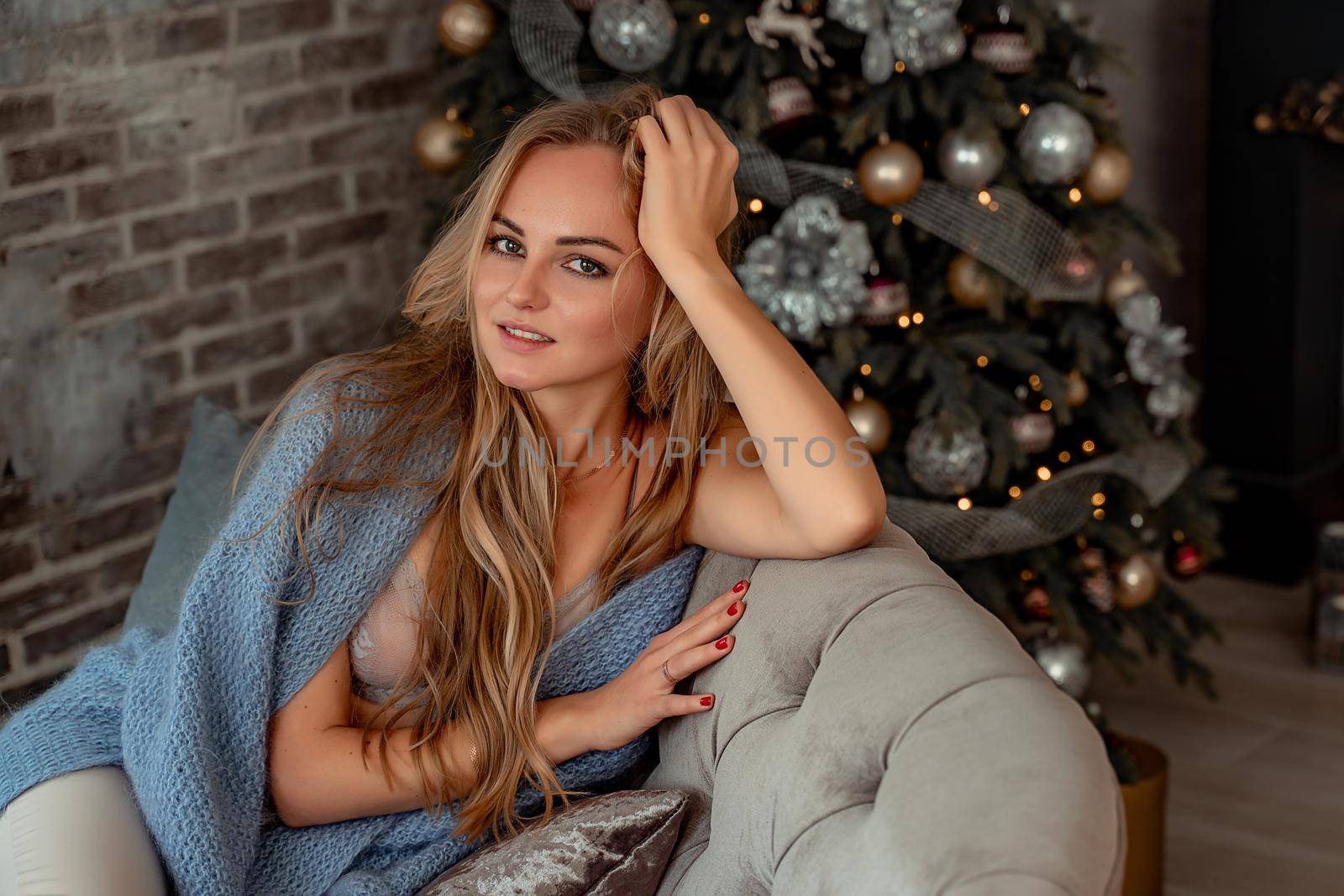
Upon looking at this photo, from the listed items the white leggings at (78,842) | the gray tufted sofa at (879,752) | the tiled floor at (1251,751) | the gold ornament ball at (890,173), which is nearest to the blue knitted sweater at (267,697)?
the white leggings at (78,842)

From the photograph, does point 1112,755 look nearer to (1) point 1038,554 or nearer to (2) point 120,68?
(1) point 1038,554

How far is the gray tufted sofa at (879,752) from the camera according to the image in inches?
39.4

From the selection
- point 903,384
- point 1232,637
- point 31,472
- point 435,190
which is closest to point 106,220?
point 31,472

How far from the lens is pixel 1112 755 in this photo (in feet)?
7.86

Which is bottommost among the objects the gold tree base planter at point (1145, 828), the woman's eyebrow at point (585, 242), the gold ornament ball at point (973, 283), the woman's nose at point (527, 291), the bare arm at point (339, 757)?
the gold tree base planter at point (1145, 828)

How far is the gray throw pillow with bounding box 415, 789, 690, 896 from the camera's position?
1.39 metres

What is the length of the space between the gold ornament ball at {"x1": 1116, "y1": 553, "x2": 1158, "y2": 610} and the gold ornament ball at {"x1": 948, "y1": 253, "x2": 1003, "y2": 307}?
57cm

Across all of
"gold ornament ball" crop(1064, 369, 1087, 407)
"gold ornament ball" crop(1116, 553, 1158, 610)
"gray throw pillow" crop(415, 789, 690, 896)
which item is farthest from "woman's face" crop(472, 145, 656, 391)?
"gold ornament ball" crop(1116, 553, 1158, 610)

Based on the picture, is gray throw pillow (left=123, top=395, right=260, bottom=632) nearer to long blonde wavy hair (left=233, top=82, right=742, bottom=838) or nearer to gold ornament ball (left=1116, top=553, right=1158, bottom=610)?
long blonde wavy hair (left=233, top=82, right=742, bottom=838)

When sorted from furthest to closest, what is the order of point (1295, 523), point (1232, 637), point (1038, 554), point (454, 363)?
point (1295, 523), point (1232, 637), point (1038, 554), point (454, 363)

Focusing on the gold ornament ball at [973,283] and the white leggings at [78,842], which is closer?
the white leggings at [78,842]

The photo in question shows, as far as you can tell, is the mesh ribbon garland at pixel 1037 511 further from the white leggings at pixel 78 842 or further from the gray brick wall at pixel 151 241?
the white leggings at pixel 78 842

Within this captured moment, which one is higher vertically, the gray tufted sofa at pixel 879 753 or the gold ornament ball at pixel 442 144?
the gold ornament ball at pixel 442 144

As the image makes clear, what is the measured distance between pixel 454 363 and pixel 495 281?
0.18 meters
